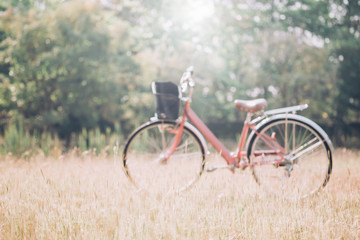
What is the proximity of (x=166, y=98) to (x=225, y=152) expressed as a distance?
77 cm

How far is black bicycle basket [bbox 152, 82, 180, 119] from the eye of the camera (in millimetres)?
2932

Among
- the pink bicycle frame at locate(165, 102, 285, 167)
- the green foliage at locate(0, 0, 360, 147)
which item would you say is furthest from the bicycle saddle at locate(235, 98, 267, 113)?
the green foliage at locate(0, 0, 360, 147)

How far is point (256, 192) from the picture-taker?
115 inches

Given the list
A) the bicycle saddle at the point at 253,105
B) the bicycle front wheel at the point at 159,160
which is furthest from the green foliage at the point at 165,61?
the bicycle saddle at the point at 253,105

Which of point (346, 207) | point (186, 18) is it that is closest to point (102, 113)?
point (186, 18)

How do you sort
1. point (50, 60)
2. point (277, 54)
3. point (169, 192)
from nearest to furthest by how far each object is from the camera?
point (169, 192) → point (50, 60) → point (277, 54)

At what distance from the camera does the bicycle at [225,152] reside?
292cm

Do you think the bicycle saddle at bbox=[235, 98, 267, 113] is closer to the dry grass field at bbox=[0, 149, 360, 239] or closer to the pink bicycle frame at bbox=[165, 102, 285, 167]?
the pink bicycle frame at bbox=[165, 102, 285, 167]

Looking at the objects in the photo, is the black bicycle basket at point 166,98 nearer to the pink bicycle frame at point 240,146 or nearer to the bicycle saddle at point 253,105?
the pink bicycle frame at point 240,146

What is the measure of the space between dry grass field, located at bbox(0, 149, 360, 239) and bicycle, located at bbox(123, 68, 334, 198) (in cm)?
14

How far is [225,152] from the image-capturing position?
3.11 m

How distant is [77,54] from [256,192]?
5.77 metres

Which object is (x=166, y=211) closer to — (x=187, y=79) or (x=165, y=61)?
(x=187, y=79)

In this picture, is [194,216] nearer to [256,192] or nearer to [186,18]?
[256,192]
